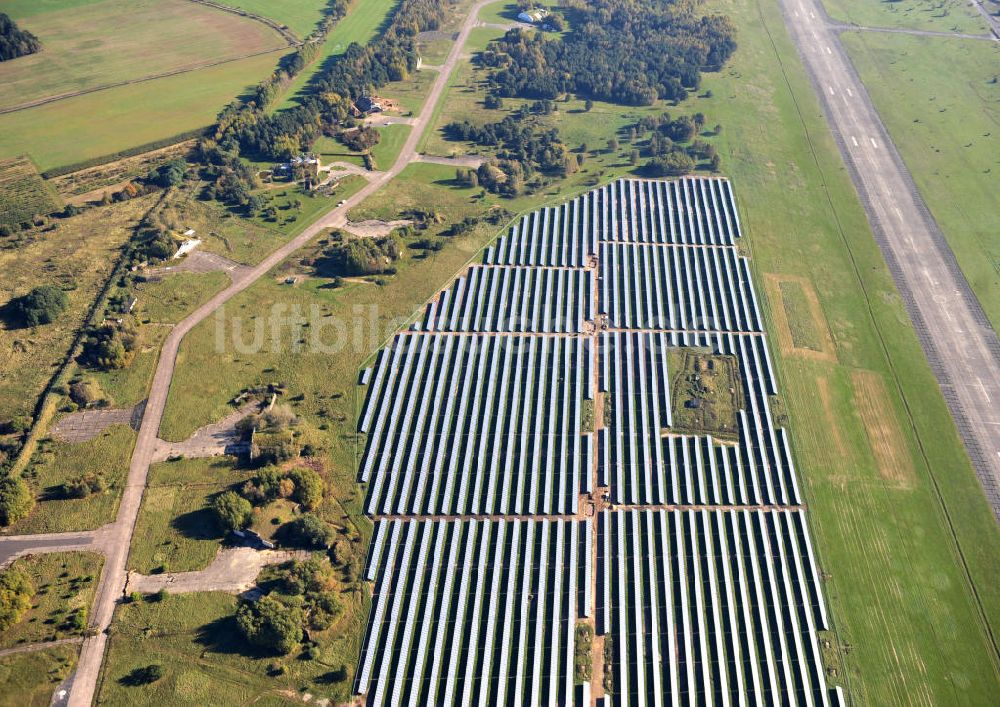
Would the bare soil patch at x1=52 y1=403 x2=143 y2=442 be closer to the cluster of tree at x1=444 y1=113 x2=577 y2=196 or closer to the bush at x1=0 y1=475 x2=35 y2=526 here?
the bush at x1=0 y1=475 x2=35 y2=526

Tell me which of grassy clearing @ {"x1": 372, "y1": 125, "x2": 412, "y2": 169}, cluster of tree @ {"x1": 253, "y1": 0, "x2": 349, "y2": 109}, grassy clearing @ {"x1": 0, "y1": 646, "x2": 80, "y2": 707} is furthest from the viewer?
cluster of tree @ {"x1": 253, "y1": 0, "x2": 349, "y2": 109}

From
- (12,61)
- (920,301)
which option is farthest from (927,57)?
(12,61)

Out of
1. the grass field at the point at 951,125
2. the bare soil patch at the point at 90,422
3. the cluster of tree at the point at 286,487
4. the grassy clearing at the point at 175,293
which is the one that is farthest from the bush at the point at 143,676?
the grass field at the point at 951,125

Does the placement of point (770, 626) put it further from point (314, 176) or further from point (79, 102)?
point (79, 102)

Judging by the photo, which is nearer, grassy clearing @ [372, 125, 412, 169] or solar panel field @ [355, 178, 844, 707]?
solar panel field @ [355, 178, 844, 707]

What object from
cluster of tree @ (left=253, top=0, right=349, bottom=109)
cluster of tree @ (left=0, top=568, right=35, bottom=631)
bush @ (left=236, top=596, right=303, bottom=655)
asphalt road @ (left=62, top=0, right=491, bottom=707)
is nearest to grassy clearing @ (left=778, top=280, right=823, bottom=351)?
asphalt road @ (left=62, top=0, right=491, bottom=707)

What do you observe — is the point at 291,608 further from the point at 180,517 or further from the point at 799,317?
the point at 799,317
